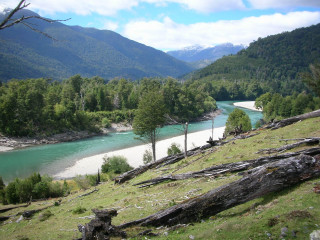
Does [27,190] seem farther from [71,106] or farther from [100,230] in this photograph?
[71,106]

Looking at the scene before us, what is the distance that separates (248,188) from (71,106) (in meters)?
109

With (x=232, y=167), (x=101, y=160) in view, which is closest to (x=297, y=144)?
(x=232, y=167)

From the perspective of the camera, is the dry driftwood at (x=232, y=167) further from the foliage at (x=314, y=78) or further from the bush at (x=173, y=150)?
the foliage at (x=314, y=78)

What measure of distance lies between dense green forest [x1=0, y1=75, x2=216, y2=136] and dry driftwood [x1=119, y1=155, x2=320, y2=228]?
4718cm

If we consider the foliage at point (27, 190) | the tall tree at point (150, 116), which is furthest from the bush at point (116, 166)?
the foliage at point (27, 190)

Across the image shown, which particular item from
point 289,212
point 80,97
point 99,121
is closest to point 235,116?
point 289,212

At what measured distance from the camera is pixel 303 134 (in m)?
25.4

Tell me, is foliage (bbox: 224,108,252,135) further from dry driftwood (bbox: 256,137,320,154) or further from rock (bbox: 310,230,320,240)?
rock (bbox: 310,230,320,240)

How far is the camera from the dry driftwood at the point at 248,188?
498 inches

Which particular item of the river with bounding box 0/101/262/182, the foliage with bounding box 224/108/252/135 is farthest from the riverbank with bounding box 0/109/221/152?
the foliage with bounding box 224/108/252/135

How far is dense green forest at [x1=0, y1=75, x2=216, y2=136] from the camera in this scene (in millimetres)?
95000

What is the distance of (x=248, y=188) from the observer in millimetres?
12727

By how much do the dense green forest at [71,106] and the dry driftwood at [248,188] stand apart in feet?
155

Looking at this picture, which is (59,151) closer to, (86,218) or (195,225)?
(86,218)
